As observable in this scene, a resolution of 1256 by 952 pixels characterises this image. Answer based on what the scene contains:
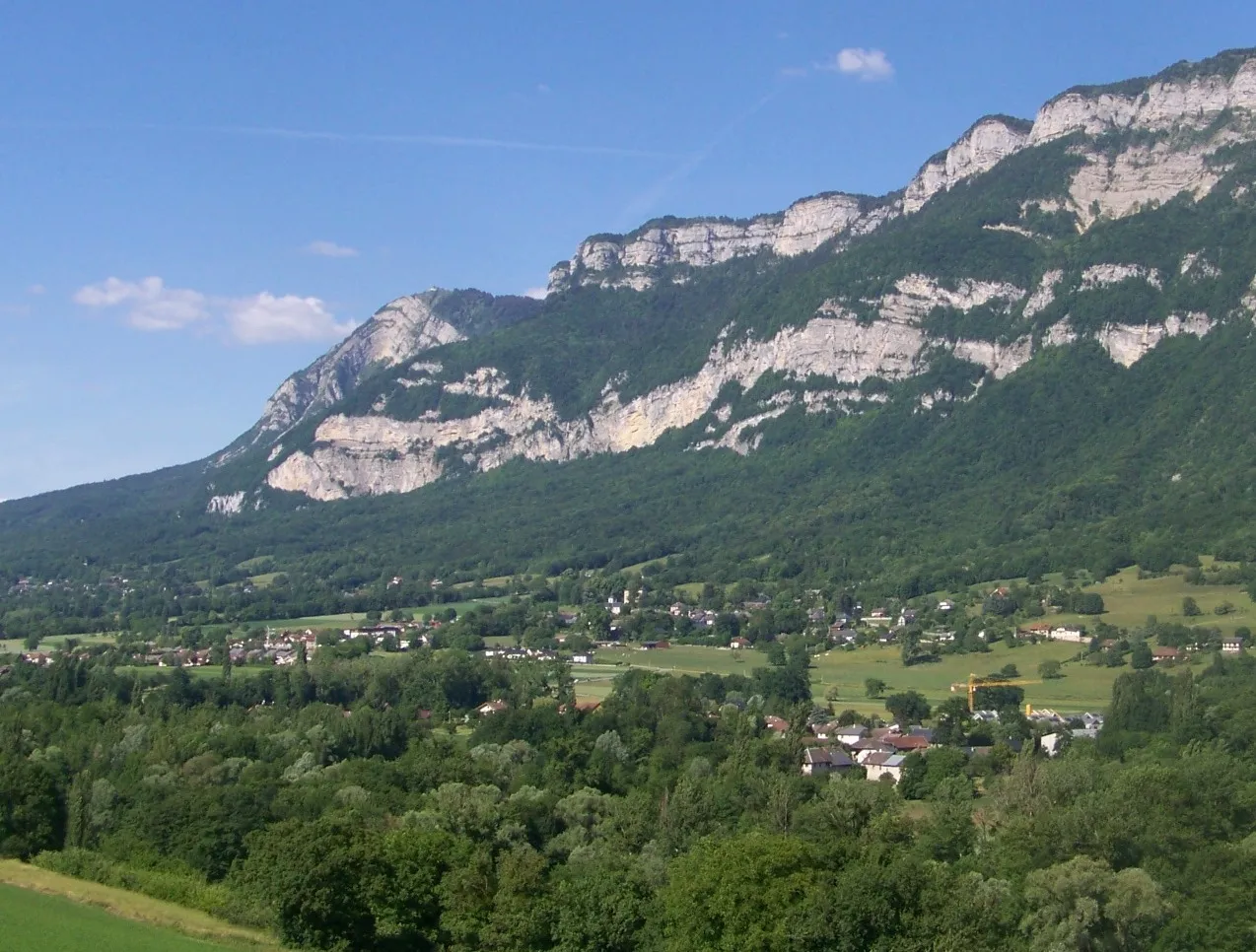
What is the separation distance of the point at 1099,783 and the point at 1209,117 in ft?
497

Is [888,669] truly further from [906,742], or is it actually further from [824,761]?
[824,761]

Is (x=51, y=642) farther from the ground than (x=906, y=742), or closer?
farther from the ground

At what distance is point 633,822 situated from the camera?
50.5 m

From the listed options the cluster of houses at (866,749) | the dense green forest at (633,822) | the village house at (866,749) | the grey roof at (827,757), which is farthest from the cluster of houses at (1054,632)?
the grey roof at (827,757)

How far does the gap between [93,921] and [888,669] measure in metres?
65.2

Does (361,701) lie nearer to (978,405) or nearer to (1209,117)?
(978,405)

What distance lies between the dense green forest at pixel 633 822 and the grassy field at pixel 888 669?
718 cm

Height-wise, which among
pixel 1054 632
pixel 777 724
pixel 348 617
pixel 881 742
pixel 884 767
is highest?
pixel 348 617

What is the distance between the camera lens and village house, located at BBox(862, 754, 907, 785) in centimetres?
6316

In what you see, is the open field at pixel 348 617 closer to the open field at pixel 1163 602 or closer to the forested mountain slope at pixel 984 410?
the forested mountain slope at pixel 984 410

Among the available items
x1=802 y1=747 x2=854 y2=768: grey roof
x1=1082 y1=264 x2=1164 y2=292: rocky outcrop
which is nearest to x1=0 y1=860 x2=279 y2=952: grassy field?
x1=802 y1=747 x2=854 y2=768: grey roof

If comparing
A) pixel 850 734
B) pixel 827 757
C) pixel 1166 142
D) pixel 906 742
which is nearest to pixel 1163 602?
pixel 850 734

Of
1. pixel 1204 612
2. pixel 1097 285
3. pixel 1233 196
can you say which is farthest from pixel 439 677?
pixel 1233 196

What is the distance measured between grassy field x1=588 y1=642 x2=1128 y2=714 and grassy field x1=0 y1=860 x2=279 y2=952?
4224 centimetres
